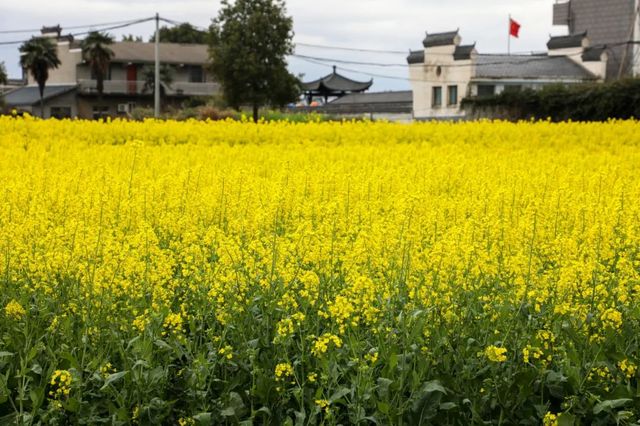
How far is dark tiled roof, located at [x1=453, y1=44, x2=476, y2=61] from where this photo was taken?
144 ft

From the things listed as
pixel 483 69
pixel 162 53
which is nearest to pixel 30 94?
pixel 162 53

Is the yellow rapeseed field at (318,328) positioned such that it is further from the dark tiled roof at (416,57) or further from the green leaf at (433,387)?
the dark tiled roof at (416,57)

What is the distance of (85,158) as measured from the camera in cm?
1120

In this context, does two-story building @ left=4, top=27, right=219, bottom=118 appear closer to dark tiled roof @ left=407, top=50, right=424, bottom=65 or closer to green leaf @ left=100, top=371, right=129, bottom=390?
dark tiled roof @ left=407, top=50, right=424, bottom=65

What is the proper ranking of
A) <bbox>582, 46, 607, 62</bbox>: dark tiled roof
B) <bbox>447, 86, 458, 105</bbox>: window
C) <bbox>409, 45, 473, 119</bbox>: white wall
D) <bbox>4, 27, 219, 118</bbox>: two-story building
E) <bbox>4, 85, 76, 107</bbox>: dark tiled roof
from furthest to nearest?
<bbox>4, 27, 219, 118</bbox>: two-story building → <bbox>4, 85, 76, 107</bbox>: dark tiled roof → <bbox>447, 86, 458, 105</bbox>: window → <bbox>409, 45, 473, 119</bbox>: white wall → <bbox>582, 46, 607, 62</bbox>: dark tiled roof

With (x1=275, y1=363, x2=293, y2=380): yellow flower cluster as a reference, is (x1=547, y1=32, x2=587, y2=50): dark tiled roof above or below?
above

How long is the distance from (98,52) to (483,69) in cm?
2364

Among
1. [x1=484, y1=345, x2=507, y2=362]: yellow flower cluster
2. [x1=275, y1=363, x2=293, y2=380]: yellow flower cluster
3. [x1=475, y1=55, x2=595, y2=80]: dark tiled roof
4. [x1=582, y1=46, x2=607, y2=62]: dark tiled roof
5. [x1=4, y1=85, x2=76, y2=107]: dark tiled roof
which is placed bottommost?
[x1=4, y1=85, x2=76, y2=107]: dark tiled roof

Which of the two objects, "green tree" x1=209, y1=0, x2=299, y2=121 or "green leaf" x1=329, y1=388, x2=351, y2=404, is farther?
"green tree" x1=209, y1=0, x2=299, y2=121

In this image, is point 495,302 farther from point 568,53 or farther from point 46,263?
point 568,53

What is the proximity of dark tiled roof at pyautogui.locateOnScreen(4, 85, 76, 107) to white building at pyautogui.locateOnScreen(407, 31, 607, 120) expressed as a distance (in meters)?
23.2

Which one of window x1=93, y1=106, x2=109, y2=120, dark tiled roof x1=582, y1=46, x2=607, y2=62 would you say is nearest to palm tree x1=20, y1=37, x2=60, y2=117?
window x1=93, y1=106, x2=109, y2=120

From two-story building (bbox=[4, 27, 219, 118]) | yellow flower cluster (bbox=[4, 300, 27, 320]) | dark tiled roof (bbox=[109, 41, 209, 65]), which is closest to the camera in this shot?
yellow flower cluster (bbox=[4, 300, 27, 320])

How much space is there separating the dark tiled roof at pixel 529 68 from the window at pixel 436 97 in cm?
249
